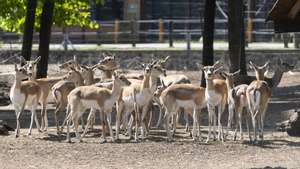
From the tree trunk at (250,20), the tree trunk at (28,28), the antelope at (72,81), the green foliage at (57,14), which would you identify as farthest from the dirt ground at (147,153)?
the tree trunk at (250,20)

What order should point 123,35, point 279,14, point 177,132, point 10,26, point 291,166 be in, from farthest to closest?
point 123,35 < point 10,26 < point 177,132 < point 279,14 < point 291,166

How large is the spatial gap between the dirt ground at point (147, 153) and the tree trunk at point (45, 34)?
822 centimetres

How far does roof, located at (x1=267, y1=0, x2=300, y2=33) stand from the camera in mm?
13726

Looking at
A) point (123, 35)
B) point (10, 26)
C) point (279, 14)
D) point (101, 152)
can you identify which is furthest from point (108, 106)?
point (123, 35)

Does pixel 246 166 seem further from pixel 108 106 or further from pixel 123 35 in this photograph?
pixel 123 35

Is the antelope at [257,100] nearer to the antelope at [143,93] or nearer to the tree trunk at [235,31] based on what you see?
the antelope at [143,93]

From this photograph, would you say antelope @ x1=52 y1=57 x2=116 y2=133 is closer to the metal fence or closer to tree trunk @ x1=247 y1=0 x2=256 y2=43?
the metal fence

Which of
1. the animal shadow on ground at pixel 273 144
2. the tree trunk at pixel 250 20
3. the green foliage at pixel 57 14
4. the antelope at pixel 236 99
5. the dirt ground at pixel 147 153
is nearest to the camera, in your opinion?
the dirt ground at pixel 147 153

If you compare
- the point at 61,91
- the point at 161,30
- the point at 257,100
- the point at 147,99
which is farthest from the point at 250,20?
the point at 257,100

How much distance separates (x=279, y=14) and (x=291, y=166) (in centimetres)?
282

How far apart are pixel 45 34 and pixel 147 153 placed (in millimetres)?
11745

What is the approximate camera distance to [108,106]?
50.8 ft

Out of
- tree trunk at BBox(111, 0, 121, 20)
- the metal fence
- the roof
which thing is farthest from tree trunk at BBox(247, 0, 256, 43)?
the roof

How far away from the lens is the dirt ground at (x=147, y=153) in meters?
13.2
